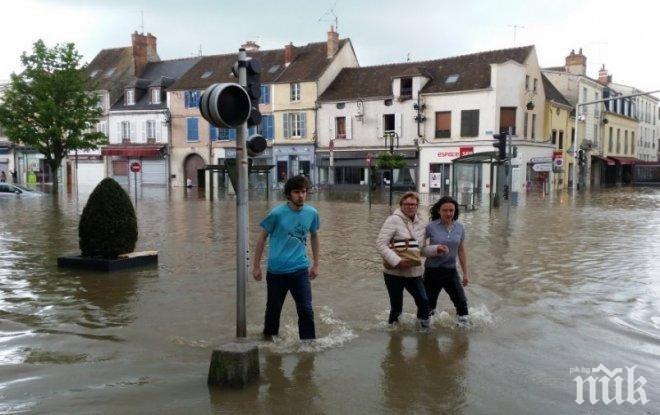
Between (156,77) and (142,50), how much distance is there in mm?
3306

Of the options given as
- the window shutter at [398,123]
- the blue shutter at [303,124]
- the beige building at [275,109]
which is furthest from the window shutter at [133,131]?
the window shutter at [398,123]

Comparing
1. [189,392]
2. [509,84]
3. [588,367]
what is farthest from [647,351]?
[509,84]

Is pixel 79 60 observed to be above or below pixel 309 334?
above

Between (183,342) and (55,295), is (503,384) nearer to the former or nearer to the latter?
(183,342)

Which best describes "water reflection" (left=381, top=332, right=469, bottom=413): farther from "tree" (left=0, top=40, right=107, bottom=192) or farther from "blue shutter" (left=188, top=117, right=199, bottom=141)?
"blue shutter" (left=188, top=117, right=199, bottom=141)

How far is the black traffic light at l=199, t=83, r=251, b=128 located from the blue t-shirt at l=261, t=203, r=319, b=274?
0.91 metres

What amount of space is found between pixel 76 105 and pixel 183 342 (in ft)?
91.7

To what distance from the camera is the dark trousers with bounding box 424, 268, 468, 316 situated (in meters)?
6.38

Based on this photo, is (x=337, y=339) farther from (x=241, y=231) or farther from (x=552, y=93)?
(x=552, y=93)

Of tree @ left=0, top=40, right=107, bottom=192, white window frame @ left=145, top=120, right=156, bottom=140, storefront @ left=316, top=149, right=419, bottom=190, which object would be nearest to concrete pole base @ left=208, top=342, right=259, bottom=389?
tree @ left=0, top=40, right=107, bottom=192

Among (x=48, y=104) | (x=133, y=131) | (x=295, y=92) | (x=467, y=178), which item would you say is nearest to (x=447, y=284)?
(x=467, y=178)

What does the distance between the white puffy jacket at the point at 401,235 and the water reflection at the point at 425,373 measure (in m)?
0.68

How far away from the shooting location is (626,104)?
60406mm

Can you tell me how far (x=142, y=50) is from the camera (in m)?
52.8
